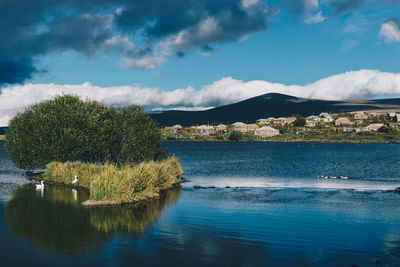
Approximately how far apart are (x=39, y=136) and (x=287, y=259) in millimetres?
56056

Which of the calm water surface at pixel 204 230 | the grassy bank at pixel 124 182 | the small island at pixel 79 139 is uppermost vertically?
the small island at pixel 79 139

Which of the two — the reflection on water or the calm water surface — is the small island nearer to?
the calm water surface

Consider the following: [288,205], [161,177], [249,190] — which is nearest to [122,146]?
[161,177]

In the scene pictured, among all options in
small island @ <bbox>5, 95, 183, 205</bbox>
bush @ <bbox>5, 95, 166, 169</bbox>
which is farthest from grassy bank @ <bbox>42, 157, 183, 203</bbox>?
bush @ <bbox>5, 95, 166, 169</bbox>

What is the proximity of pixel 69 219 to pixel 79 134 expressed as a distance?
1434 inches

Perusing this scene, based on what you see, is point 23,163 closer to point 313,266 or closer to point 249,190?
point 249,190

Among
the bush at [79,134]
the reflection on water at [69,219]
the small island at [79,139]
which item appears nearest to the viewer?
the reflection on water at [69,219]

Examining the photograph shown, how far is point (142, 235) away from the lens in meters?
28.7

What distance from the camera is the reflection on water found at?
2734 centimetres

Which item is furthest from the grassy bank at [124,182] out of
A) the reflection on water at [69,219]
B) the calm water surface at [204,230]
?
the calm water surface at [204,230]

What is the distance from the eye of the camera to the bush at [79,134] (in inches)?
2682

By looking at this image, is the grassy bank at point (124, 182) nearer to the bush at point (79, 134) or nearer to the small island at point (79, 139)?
the small island at point (79, 139)

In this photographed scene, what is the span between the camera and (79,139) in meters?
68.0

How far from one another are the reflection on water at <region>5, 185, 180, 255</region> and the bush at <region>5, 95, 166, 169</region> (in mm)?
21343
